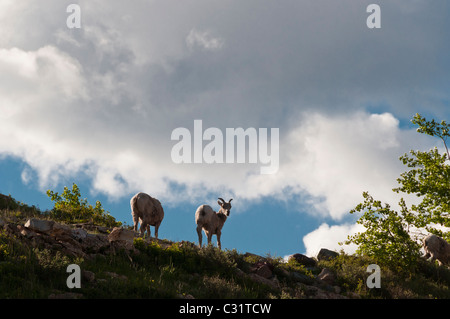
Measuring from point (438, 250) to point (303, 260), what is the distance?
926cm

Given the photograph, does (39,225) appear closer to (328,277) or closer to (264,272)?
(264,272)

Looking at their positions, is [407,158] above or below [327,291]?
above

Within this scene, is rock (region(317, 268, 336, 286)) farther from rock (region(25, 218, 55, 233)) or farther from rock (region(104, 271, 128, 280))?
rock (region(25, 218, 55, 233))

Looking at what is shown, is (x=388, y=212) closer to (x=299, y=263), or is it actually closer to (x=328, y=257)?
(x=328, y=257)

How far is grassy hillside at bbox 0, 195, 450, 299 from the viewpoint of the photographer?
12000mm

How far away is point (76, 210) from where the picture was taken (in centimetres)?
3128

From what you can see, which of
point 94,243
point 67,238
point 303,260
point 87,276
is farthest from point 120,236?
point 303,260

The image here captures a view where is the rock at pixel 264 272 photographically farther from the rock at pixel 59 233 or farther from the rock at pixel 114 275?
the rock at pixel 59 233

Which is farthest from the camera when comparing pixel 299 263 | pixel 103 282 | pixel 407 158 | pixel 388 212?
pixel 407 158

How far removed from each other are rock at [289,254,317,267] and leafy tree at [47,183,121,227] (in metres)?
13.8

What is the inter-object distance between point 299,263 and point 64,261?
37.7 ft

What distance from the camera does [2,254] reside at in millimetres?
13320
